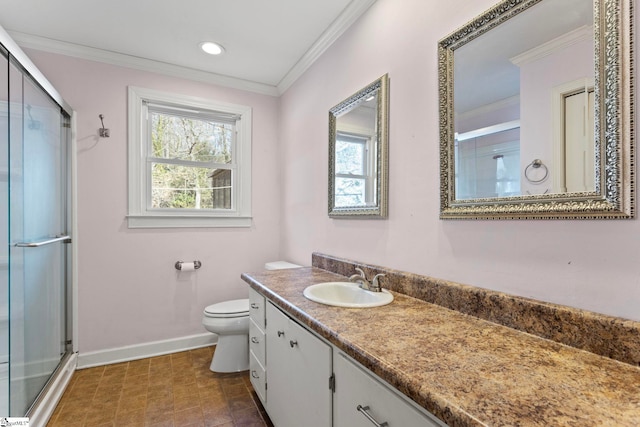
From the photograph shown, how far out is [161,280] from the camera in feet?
8.46

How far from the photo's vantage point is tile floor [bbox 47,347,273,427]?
5.66 ft

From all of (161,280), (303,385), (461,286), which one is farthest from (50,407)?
(461,286)

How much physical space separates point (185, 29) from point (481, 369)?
2.49m

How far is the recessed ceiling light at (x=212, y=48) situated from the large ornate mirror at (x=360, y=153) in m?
1.01

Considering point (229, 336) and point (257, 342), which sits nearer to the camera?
point (257, 342)

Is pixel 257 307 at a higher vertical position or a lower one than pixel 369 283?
lower

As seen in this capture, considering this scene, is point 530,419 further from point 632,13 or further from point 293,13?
point 293,13

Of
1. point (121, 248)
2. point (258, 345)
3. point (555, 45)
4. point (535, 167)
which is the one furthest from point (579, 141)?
point (121, 248)

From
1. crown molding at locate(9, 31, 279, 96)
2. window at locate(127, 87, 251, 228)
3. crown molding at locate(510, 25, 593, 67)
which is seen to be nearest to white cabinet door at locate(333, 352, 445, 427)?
crown molding at locate(510, 25, 593, 67)

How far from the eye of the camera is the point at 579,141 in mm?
885

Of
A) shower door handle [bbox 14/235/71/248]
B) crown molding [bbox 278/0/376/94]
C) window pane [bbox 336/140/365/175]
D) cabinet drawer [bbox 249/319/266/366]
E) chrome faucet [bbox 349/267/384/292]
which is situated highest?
crown molding [bbox 278/0/376/94]

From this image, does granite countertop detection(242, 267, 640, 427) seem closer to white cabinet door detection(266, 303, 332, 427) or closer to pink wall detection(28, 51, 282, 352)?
white cabinet door detection(266, 303, 332, 427)

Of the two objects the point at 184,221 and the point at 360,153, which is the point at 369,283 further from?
the point at 184,221

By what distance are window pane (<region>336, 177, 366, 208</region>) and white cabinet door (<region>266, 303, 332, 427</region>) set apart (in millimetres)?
784
